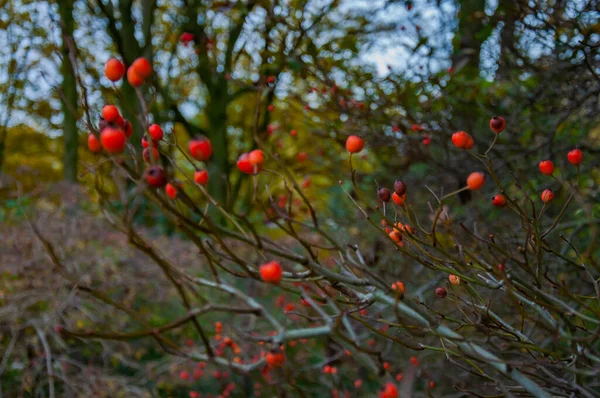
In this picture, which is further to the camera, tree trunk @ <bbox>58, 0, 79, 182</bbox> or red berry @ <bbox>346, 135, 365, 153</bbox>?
tree trunk @ <bbox>58, 0, 79, 182</bbox>

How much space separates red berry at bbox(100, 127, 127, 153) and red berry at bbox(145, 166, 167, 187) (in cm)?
8

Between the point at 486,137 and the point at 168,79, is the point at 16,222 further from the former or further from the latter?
the point at 168,79

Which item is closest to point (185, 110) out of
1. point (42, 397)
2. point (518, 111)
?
point (42, 397)

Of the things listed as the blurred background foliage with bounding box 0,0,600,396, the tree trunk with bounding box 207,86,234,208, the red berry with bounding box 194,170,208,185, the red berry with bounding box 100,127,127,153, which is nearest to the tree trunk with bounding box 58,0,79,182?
the blurred background foliage with bounding box 0,0,600,396

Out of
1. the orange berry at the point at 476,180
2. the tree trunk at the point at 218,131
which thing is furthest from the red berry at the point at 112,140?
the tree trunk at the point at 218,131

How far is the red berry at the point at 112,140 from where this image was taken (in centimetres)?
93

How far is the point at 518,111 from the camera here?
3.62 meters

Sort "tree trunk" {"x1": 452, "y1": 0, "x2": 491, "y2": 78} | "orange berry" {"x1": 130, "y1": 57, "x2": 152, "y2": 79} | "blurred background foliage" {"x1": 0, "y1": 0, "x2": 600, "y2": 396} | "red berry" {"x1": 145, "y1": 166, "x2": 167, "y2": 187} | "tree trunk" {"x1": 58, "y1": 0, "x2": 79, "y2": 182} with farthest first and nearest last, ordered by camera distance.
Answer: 1. "tree trunk" {"x1": 58, "y1": 0, "x2": 79, "y2": 182}
2. "tree trunk" {"x1": 452, "y1": 0, "x2": 491, "y2": 78}
3. "blurred background foliage" {"x1": 0, "y1": 0, "x2": 600, "y2": 396}
4. "orange berry" {"x1": 130, "y1": 57, "x2": 152, "y2": 79}
5. "red berry" {"x1": 145, "y1": 166, "x2": 167, "y2": 187}

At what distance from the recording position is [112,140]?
0.93 metres

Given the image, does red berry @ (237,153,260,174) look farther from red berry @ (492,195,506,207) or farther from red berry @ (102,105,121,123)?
red berry @ (492,195,506,207)

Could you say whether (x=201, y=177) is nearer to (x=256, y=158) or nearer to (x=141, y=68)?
(x=256, y=158)

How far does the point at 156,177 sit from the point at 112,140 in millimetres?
114

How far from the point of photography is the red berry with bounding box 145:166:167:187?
0.89 m

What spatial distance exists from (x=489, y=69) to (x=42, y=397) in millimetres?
4310
